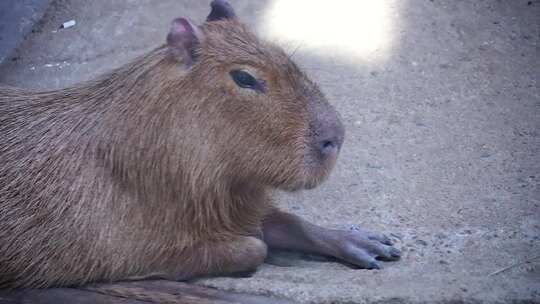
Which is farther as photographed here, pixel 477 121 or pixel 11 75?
pixel 11 75

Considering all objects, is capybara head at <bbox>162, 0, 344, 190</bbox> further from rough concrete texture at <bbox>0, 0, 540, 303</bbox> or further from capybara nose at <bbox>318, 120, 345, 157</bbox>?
rough concrete texture at <bbox>0, 0, 540, 303</bbox>

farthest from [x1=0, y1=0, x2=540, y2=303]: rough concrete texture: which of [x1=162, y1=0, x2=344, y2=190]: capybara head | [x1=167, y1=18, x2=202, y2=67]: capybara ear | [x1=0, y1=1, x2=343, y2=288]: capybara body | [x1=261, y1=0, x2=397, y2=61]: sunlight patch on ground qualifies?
[x1=167, y1=18, x2=202, y2=67]: capybara ear

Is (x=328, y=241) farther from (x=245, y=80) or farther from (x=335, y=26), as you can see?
(x=335, y=26)

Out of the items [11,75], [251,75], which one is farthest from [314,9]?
[251,75]

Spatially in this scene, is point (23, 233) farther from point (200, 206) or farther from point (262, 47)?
point (262, 47)

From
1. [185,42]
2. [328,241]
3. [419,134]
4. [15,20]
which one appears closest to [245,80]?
[185,42]

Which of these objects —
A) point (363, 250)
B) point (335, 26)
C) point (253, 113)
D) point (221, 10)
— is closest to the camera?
point (253, 113)

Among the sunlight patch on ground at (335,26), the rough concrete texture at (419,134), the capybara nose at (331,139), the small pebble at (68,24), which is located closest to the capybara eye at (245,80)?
the capybara nose at (331,139)
